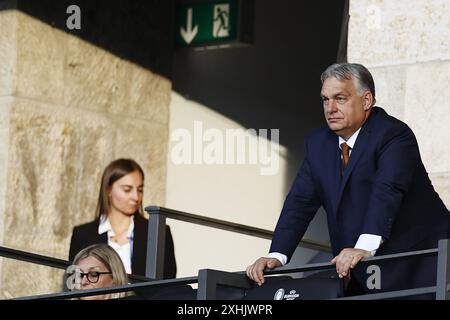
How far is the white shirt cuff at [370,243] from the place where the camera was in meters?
6.76

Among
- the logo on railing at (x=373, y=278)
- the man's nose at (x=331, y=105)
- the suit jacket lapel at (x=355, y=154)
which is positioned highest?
the man's nose at (x=331, y=105)

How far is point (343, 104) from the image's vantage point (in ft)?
23.2

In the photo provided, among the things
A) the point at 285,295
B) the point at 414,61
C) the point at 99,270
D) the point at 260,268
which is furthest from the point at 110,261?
the point at 414,61

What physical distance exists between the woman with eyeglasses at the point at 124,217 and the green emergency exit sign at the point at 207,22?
227 centimetres

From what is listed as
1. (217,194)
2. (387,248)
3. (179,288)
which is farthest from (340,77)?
(217,194)

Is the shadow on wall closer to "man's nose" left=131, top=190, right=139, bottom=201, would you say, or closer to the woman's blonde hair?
"man's nose" left=131, top=190, right=139, bottom=201

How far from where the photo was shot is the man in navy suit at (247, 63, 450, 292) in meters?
6.88

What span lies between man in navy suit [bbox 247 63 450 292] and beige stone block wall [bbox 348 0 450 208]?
1073 mm

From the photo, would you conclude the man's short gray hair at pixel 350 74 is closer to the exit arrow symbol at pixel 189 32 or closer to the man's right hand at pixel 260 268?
the man's right hand at pixel 260 268

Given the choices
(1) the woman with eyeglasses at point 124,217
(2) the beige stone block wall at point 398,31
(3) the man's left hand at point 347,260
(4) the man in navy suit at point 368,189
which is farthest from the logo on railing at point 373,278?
(1) the woman with eyeglasses at point 124,217

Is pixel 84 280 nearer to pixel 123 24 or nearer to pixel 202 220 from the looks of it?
pixel 202 220

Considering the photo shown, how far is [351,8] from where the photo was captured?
28.2ft

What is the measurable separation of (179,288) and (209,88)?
188 inches
